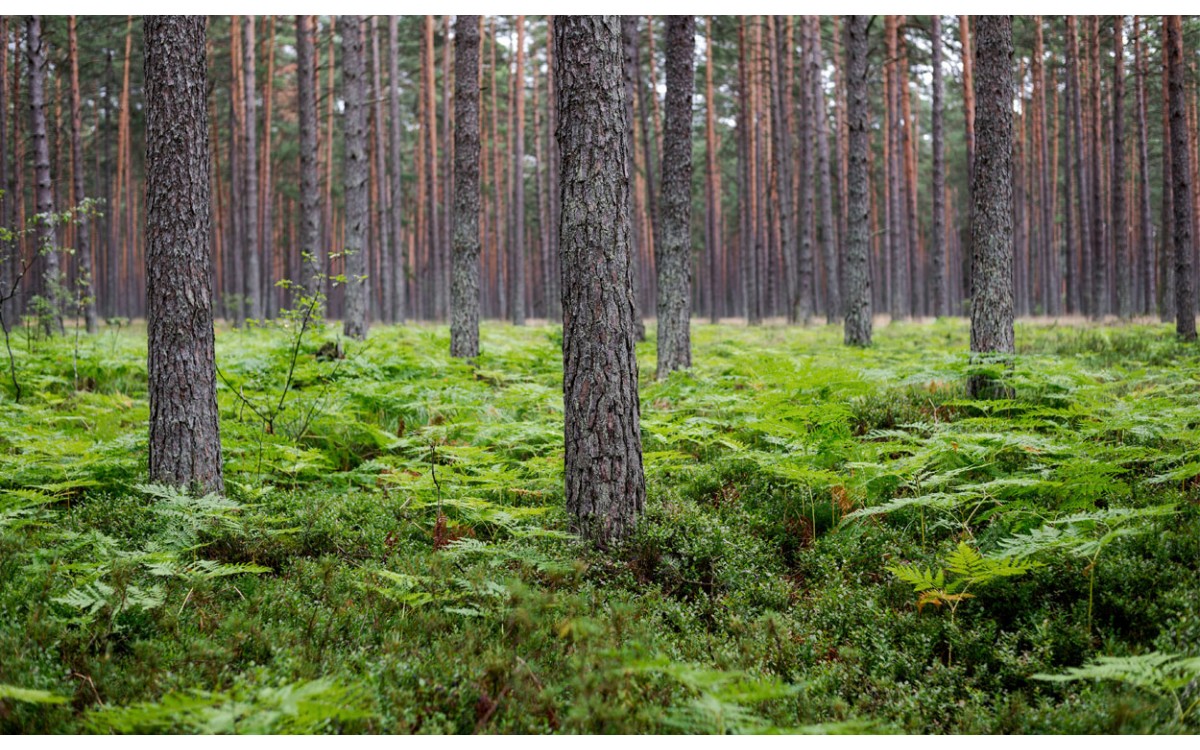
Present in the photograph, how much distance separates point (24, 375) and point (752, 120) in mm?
29995

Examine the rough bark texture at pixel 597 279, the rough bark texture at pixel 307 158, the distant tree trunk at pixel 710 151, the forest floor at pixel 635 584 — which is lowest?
the forest floor at pixel 635 584

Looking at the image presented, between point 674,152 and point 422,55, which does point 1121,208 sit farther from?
point 422,55

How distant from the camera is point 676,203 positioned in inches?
417

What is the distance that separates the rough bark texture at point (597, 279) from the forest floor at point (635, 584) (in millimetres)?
409

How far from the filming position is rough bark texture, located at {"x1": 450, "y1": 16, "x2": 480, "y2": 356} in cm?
1124

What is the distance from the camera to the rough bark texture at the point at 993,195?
24.5ft

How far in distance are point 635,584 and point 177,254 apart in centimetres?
388

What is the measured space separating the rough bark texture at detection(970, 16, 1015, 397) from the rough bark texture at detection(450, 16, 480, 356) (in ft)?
22.4

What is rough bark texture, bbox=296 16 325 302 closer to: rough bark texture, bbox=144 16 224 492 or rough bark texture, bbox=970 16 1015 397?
rough bark texture, bbox=144 16 224 492

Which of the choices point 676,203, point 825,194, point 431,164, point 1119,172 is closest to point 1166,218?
point 1119,172

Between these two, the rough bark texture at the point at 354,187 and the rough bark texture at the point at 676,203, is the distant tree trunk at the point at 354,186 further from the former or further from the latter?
the rough bark texture at the point at 676,203

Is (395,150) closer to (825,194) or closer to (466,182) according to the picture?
A: (825,194)

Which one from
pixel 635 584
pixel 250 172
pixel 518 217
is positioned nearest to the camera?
pixel 635 584

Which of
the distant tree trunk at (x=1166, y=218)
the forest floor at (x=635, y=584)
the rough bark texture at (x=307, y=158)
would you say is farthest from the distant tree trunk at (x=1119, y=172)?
the rough bark texture at (x=307, y=158)
